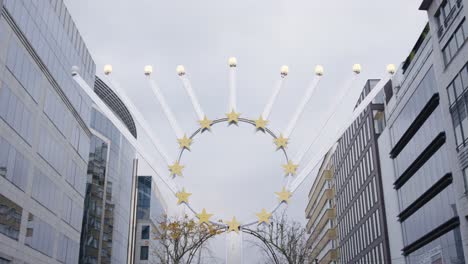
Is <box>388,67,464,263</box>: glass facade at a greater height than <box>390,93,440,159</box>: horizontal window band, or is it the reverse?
<box>390,93,440,159</box>: horizontal window band

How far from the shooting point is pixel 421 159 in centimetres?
4447

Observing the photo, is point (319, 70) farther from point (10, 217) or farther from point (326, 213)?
point (326, 213)

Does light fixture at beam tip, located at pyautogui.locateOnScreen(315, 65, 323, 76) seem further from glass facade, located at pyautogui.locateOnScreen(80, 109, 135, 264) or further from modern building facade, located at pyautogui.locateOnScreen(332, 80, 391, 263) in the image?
glass facade, located at pyautogui.locateOnScreen(80, 109, 135, 264)

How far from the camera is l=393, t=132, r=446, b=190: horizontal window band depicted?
3944 centimetres

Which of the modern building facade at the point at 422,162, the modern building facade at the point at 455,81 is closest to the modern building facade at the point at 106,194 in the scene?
the modern building facade at the point at 422,162

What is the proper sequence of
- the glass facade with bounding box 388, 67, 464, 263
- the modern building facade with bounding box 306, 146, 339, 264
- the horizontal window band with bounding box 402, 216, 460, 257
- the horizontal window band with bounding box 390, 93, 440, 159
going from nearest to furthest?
the horizontal window band with bounding box 402, 216, 460, 257 < the glass facade with bounding box 388, 67, 464, 263 < the horizontal window band with bounding box 390, 93, 440, 159 < the modern building facade with bounding box 306, 146, 339, 264

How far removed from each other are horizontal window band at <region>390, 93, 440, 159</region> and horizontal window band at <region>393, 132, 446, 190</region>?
2491 mm

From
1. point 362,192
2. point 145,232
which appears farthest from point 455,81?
point 145,232

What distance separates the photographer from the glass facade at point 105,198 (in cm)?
6644

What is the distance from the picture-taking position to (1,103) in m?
34.1

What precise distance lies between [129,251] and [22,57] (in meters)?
60.3

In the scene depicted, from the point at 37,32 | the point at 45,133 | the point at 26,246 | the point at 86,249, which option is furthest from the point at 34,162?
the point at 86,249

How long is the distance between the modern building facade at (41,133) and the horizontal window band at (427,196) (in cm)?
2848

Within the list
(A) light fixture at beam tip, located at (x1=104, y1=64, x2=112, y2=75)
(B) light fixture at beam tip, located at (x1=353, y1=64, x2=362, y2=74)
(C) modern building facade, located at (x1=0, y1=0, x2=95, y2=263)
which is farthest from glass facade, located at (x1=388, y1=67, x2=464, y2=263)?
(C) modern building facade, located at (x1=0, y1=0, x2=95, y2=263)
